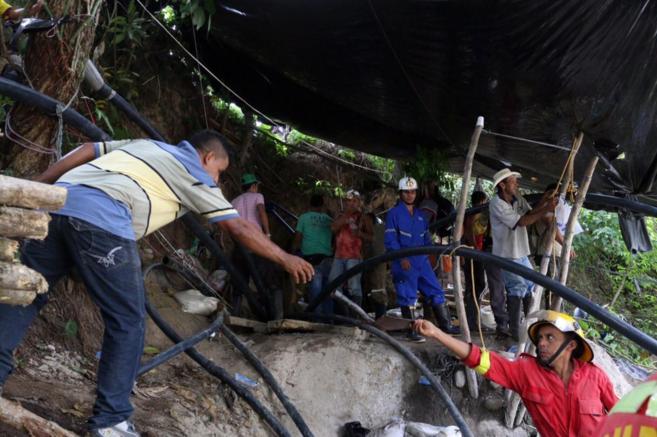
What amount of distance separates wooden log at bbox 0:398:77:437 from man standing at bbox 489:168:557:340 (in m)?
4.06

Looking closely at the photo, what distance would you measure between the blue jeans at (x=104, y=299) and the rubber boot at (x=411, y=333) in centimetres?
364

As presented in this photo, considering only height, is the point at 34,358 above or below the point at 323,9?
below

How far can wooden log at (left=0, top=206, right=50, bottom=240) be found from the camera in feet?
7.36

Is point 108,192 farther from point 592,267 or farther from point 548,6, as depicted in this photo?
point 592,267

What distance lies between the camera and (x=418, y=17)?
4672 mm

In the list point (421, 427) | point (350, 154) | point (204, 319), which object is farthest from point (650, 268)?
point (204, 319)

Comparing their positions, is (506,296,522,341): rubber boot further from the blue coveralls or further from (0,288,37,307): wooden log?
(0,288,37,307): wooden log

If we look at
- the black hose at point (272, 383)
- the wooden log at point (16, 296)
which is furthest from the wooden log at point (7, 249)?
the black hose at point (272, 383)

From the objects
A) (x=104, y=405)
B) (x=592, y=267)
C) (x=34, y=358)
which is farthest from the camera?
(x=592, y=267)

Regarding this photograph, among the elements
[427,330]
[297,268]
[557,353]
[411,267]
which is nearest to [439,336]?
[427,330]

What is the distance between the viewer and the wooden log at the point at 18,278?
7.48ft

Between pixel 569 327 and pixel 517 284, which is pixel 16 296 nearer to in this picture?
pixel 569 327

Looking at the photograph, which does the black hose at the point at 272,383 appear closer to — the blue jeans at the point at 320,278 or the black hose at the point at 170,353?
the black hose at the point at 170,353

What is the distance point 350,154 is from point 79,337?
20.2 feet
